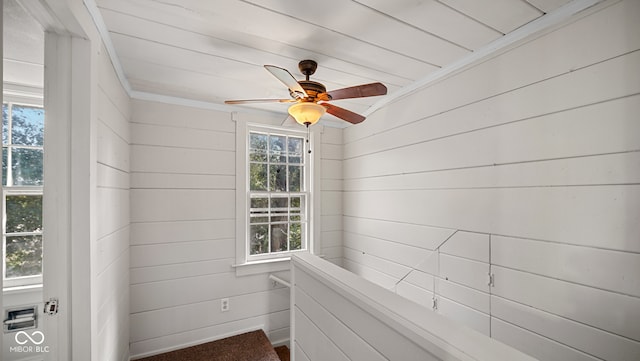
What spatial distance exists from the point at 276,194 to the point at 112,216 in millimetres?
1534

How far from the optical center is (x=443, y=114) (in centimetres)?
195

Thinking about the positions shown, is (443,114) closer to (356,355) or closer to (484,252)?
(484,252)

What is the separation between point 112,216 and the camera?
171 cm

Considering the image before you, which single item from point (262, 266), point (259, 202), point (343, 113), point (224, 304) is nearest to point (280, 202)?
point (259, 202)

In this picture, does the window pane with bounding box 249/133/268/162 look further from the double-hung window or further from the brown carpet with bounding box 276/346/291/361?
the brown carpet with bounding box 276/346/291/361

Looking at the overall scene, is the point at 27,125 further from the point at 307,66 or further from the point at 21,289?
the point at 307,66

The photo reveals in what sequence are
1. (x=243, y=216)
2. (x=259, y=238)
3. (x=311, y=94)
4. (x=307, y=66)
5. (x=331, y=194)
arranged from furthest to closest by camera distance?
(x=331, y=194) → (x=259, y=238) → (x=243, y=216) → (x=307, y=66) → (x=311, y=94)

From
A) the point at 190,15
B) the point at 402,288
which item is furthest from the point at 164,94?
the point at 402,288

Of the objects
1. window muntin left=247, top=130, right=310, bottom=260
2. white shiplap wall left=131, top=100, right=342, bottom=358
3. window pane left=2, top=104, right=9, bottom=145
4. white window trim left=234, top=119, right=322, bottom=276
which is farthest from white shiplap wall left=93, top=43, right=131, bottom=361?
window muntin left=247, top=130, right=310, bottom=260

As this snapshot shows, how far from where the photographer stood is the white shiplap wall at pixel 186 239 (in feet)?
7.58

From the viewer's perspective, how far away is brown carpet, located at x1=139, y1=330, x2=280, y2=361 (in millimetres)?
2254

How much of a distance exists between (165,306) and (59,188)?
64.6 inches

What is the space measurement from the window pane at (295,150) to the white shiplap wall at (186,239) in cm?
68

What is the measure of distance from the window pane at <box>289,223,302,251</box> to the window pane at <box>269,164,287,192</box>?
0.46 meters
